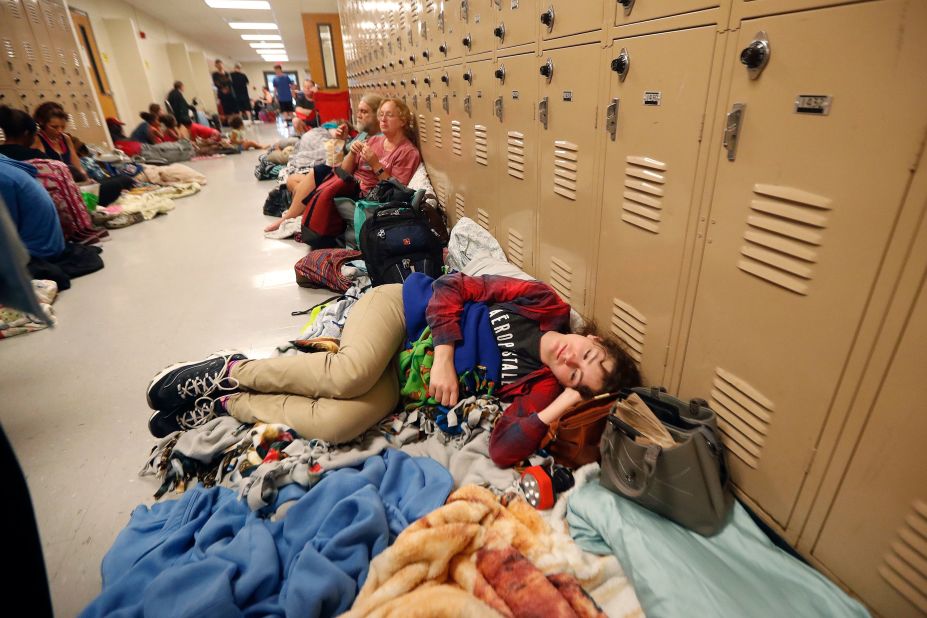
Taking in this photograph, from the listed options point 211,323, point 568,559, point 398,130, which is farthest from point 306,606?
point 398,130

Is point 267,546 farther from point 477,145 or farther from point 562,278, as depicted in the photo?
point 477,145

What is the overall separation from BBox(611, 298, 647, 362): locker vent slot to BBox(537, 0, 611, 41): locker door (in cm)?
99

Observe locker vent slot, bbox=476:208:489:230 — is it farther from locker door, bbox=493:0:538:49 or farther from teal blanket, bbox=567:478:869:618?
teal blanket, bbox=567:478:869:618

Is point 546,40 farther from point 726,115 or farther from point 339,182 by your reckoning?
point 339,182

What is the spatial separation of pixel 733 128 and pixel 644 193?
1.26 feet

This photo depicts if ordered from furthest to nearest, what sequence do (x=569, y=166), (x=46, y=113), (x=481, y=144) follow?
(x=46, y=113) < (x=481, y=144) < (x=569, y=166)

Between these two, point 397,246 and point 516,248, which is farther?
point 397,246

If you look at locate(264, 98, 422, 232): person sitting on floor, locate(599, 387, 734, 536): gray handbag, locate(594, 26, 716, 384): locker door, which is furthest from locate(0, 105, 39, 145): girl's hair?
locate(599, 387, 734, 536): gray handbag

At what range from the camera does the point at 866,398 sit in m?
1.02

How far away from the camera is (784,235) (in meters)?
1.12

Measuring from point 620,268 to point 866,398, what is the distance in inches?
33.6

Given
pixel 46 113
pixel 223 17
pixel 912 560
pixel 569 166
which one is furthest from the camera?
pixel 223 17

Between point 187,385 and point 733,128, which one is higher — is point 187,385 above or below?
below

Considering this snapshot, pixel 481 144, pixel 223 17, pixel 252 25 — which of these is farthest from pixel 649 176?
pixel 252 25
